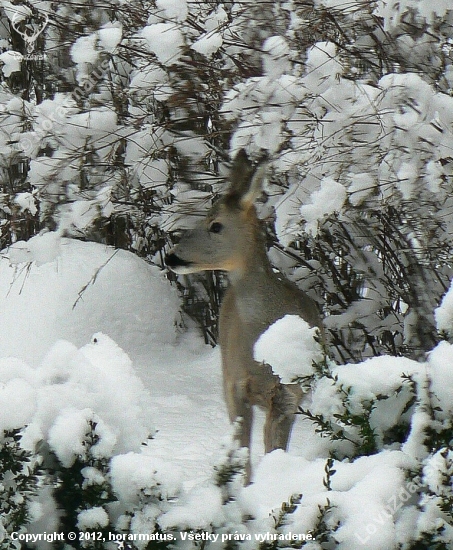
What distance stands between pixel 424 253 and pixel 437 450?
3.65 meters

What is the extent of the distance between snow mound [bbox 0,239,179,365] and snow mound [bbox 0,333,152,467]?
3.93 metres

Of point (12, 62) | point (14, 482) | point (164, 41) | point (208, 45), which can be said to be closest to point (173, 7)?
point (164, 41)

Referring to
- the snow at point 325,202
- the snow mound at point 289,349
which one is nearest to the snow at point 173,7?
the snow at point 325,202

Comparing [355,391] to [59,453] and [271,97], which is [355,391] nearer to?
[59,453]

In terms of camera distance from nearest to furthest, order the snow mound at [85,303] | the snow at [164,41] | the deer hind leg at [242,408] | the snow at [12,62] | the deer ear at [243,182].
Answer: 1. the deer hind leg at [242,408]
2. the deer ear at [243,182]
3. the snow at [164,41]
4. the snow at [12,62]
5. the snow mound at [85,303]

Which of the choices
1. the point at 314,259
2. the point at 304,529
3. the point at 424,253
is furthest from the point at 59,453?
the point at 314,259

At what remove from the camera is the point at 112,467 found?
2.96 meters

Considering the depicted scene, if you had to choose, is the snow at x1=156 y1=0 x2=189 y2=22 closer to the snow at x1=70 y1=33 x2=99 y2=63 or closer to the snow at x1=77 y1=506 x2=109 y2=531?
the snow at x1=70 y1=33 x2=99 y2=63

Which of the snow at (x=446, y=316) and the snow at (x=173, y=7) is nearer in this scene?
the snow at (x=446, y=316)

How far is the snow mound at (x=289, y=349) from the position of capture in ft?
9.96

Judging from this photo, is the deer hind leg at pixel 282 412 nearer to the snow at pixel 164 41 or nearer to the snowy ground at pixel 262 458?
the snowy ground at pixel 262 458

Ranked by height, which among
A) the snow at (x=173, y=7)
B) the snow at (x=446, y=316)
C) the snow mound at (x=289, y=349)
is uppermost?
the snow at (x=446, y=316)

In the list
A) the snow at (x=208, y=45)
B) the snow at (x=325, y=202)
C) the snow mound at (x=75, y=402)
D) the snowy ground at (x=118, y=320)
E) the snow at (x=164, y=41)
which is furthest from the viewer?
the snowy ground at (x=118, y=320)

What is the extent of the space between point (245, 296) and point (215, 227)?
1.47ft
